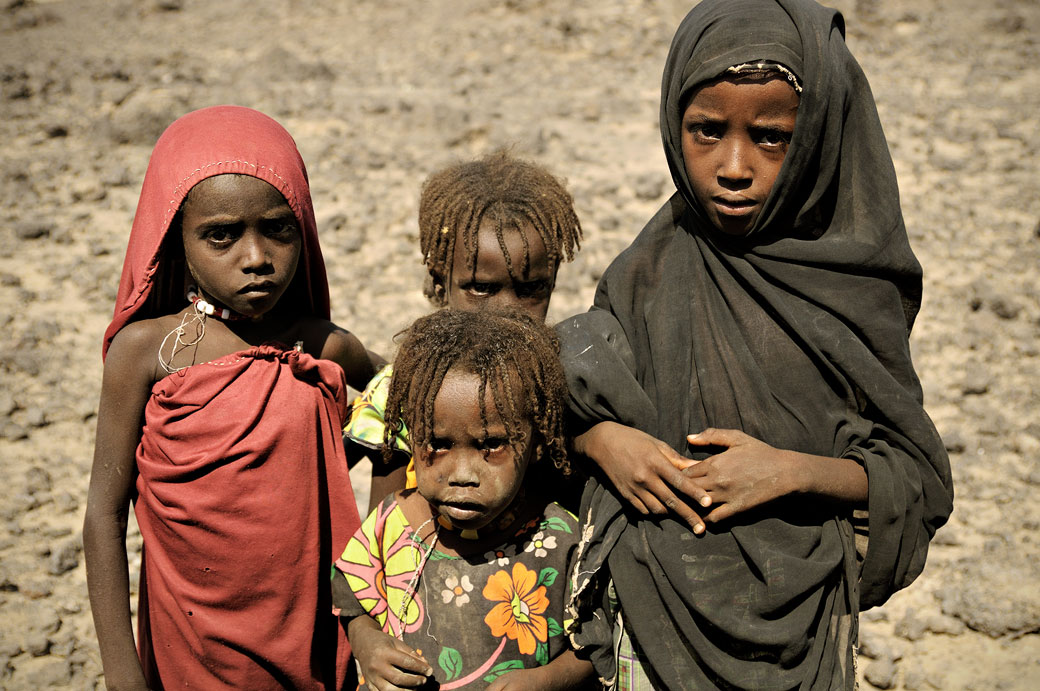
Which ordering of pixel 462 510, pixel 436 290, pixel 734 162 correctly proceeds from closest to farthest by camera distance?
pixel 734 162 → pixel 462 510 → pixel 436 290

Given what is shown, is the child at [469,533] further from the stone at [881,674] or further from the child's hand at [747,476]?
the stone at [881,674]

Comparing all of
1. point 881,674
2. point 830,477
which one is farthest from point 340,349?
point 881,674

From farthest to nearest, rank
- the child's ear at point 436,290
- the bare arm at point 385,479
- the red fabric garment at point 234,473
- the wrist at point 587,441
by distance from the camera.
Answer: the child's ear at point 436,290 < the bare arm at point 385,479 < the red fabric garment at point 234,473 < the wrist at point 587,441

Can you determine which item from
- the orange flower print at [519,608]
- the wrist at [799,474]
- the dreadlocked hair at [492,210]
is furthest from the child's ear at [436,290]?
the wrist at [799,474]

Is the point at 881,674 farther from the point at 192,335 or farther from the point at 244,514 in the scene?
the point at 192,335

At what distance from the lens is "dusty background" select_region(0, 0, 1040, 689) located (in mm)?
3590

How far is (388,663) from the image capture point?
1889 millimetres

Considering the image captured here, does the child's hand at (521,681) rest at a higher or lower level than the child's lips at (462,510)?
lower

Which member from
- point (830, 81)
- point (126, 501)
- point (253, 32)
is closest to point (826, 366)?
point (830, 81)

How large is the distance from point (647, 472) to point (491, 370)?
383 mm

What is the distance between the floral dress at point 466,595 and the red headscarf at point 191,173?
0.75 m

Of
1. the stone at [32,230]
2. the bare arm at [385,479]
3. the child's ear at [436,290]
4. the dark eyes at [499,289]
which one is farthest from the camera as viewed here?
the stone at [32,230]

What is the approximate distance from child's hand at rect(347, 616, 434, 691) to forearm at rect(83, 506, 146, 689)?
2.05 ft

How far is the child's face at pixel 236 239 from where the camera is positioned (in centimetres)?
195
